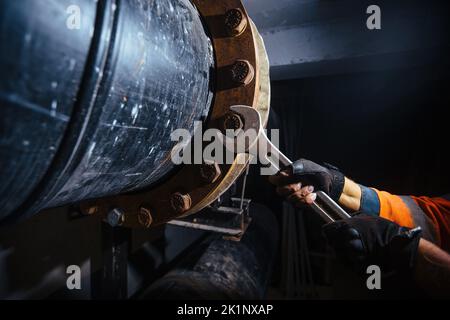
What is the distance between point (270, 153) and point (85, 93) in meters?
0.67

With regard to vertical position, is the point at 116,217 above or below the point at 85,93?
Result: below

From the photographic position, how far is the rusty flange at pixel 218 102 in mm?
698

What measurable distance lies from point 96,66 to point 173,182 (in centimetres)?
44

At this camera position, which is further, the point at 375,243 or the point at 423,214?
the point at 423,214

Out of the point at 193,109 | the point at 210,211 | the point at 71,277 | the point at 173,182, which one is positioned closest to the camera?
the point at 193,109

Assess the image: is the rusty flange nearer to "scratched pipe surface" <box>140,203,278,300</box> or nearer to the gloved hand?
the gloved hand

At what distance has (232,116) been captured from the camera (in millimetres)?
693

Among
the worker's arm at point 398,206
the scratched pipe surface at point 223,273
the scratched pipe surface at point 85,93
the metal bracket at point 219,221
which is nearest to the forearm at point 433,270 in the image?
the worker's arm at point 398,206

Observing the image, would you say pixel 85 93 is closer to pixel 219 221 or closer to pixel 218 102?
pixel 218 102

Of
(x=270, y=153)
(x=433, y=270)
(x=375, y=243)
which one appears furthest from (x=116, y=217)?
(x=433, y=270)

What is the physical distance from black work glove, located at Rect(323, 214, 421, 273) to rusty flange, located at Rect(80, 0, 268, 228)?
0.66 m

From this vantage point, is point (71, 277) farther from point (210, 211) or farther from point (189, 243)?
point (189, 243)

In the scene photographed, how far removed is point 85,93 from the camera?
37 cm

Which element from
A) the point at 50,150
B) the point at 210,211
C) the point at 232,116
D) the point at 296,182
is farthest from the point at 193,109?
the point at 210,211
